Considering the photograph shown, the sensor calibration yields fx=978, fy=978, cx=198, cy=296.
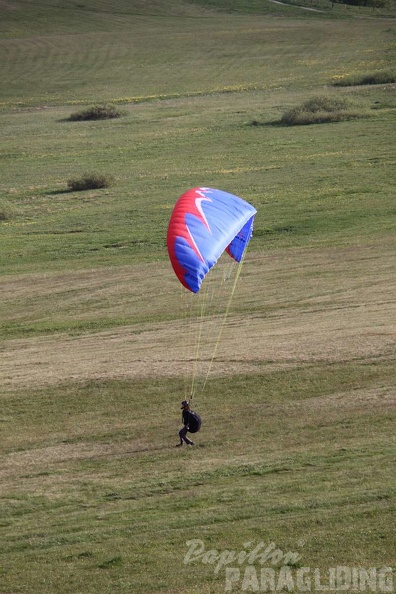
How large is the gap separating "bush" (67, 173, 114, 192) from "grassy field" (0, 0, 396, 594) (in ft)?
4.09

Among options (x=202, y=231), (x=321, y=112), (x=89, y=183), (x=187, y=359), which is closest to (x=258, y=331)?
(x=187, y=359)

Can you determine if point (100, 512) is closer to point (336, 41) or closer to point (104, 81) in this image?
point (104, 81)

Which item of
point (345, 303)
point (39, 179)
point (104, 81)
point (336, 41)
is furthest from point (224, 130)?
point (336, 41)

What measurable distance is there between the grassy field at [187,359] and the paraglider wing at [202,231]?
363cm

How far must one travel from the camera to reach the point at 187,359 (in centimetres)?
2531

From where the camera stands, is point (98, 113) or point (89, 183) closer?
point (89, 183)

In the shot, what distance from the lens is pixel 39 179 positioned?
49969 millimetres

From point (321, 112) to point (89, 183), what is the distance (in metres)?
19.8

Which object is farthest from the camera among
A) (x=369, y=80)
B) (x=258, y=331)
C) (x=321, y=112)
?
(x=369, y=80)

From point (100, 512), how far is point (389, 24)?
316 ft

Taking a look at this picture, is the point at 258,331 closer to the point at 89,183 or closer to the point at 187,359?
the point at 187,359

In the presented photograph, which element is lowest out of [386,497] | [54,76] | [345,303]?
[54,76]

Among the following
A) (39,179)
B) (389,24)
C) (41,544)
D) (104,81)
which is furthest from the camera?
(389,24)

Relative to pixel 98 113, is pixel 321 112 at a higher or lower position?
higher
